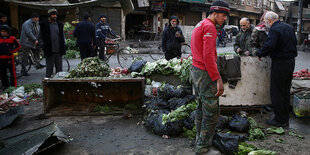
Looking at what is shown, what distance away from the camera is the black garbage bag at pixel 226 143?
3.72 m

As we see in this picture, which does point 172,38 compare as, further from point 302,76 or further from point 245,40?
point 302,76

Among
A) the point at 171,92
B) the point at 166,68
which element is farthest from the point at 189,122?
the point at 166,68

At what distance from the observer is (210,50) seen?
3230 millimetres

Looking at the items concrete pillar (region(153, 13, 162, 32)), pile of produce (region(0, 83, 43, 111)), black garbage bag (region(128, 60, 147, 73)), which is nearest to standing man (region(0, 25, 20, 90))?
pile of produce (region(0, 83, 43, 111))

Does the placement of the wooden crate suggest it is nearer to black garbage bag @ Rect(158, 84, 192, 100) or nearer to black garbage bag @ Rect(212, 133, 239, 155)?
black garbage bag @ Rect(158, 84, 192, 100)

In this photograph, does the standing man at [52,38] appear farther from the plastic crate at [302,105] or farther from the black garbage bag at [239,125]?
the plastic crate at [302,105]

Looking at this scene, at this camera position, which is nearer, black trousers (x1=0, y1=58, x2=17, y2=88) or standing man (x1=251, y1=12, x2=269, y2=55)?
standing man (x1=251, y1=12, x2=269, y2=55)

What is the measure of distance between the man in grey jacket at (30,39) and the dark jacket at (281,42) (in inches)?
306

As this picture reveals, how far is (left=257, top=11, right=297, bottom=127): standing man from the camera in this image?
4.70 metres

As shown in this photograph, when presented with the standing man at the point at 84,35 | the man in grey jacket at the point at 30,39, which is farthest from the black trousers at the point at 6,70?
the standing man at the point at 84,35

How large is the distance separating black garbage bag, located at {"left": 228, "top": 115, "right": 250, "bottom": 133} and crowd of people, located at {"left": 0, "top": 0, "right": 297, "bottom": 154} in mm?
713

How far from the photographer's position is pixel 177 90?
5.46m

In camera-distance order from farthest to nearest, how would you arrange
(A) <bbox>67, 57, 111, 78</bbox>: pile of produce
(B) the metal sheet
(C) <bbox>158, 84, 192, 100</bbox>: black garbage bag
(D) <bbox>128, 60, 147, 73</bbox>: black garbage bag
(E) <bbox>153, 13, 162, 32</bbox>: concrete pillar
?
1. (E) <bbox>153, 13, 162, 32</bbox>: concrete pillar
2. (D) <bbox>128, 60, 147, 73</bbox>: black garbage bag
3. (A) <bbox>67, 57, 111, 78</bbox>: pile of produce
4. (C) <bbox>158, 84, 192, 100</bbox>: black garbage bag
5. (B) the metal sheet

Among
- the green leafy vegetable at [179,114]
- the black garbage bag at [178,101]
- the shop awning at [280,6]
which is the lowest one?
the green leafy vegetable at [179,114]
